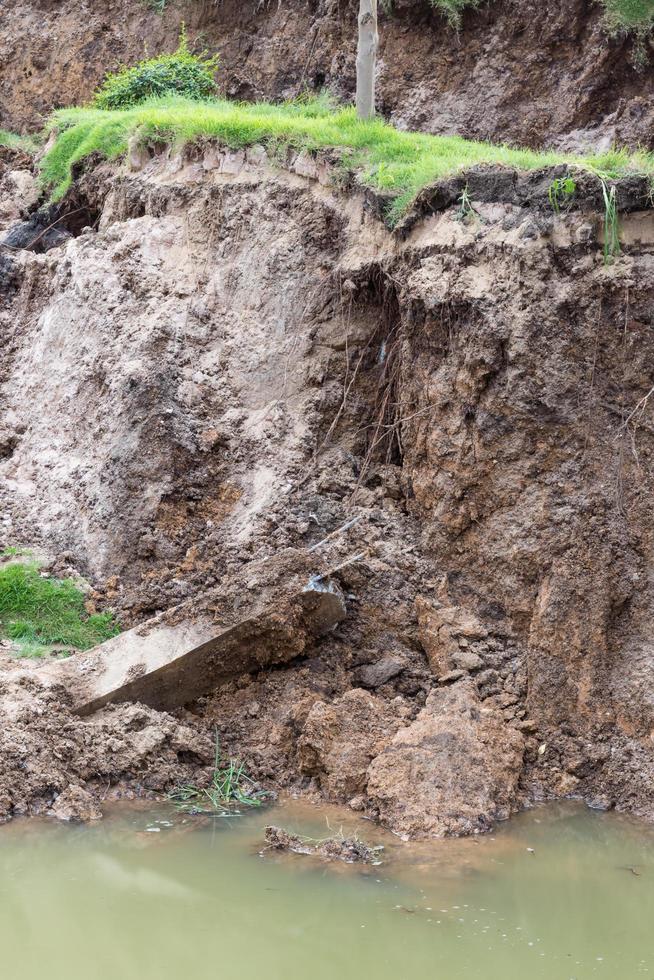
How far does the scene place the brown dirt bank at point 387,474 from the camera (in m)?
5.91

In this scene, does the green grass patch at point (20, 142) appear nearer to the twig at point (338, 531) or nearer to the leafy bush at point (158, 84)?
the leafy bush at point (158, 84)

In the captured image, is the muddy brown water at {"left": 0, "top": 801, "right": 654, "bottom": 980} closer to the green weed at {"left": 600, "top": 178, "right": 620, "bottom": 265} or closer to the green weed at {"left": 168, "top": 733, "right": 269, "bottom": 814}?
the green weed at {"left": 168, "top": 733, "right": 269, "bottom": 814}

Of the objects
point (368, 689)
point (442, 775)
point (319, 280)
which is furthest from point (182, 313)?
point (442, 775)

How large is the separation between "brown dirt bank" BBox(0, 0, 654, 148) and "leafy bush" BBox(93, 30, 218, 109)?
137 centimetres

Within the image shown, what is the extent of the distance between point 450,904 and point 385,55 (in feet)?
35.6

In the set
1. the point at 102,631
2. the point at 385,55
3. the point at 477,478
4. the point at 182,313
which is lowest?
the point at 102,631

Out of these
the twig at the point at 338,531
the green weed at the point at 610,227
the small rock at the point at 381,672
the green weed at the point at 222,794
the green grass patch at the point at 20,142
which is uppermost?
the green grass patch at the point at 20,142

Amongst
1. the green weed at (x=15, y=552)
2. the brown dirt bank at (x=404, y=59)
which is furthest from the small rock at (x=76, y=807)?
the brown dirt bank at (x=404, y=59)

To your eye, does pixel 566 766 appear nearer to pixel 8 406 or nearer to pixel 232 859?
pixel 232 859

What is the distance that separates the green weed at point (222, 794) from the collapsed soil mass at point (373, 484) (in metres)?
0.11

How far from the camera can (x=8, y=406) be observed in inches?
380

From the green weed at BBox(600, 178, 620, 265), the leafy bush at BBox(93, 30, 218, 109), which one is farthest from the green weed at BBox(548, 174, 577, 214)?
the leafy bush at BBox(93, 30, 218, 109)

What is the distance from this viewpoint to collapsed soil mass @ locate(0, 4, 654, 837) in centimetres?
583

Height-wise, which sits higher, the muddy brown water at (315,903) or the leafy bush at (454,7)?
the leafy bush at (454,7)
